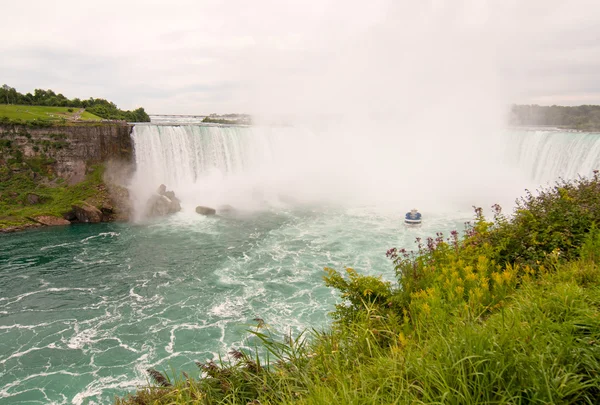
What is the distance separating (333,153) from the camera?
40312 millimetres

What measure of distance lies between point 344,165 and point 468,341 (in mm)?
36781

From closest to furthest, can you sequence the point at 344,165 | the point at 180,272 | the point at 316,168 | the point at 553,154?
the point at 180,272 → the point at 553,154 → the point at 316,168 → the point at 344,165

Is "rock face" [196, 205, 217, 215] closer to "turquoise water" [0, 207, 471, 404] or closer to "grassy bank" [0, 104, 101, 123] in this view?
"turquoise water" [0, 207, 471, 404]

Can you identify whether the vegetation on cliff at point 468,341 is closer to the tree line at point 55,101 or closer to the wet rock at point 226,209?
the wet rock at point 226,209

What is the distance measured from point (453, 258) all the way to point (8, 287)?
1817 cm

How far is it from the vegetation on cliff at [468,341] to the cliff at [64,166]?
25.2 m

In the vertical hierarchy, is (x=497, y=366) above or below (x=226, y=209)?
above

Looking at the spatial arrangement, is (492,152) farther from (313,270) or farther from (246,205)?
(313,270)

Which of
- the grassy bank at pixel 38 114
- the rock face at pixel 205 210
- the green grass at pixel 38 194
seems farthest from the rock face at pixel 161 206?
the grassy bank at pixel 38 114

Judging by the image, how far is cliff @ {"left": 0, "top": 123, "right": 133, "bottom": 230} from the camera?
85.9ft

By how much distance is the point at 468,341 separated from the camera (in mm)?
2533

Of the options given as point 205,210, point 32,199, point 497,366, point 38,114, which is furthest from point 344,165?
point 497,366

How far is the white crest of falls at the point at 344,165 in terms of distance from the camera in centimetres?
2906

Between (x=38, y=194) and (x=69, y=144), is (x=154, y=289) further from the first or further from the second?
(x=69, y=144)
